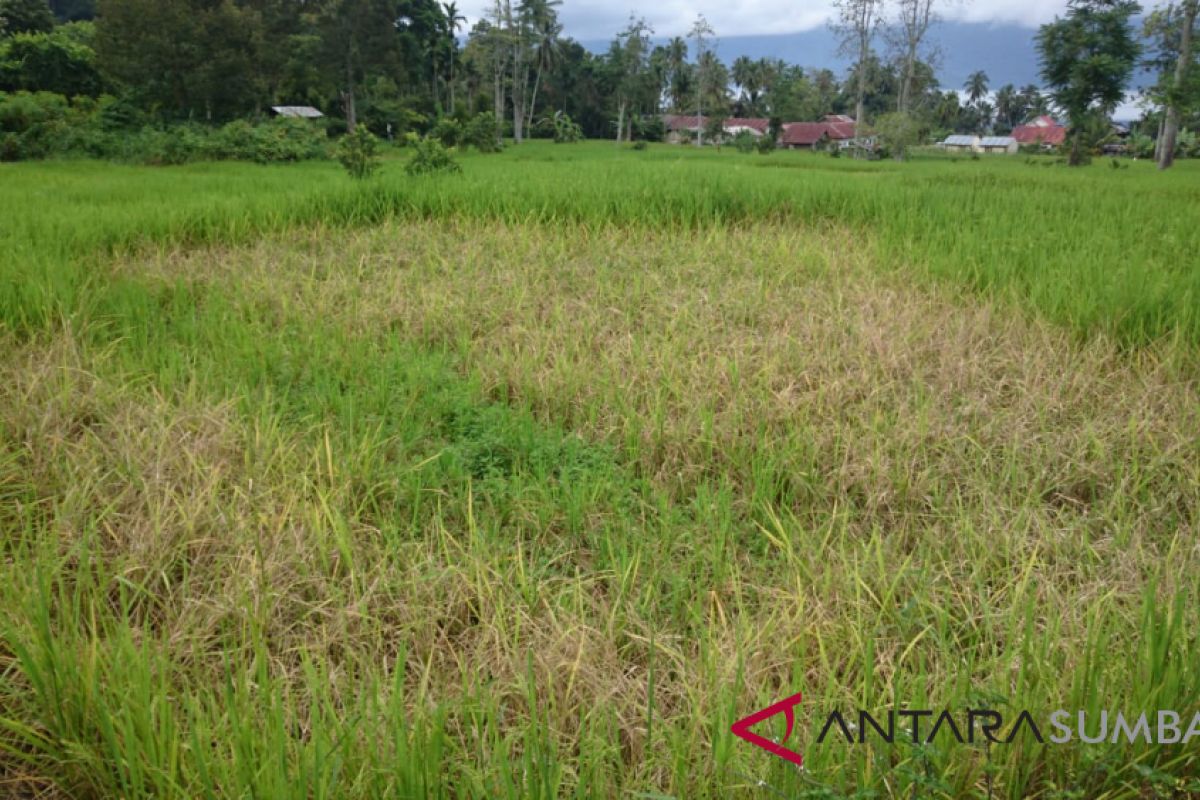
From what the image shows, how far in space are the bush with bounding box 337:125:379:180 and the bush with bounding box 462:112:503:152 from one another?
721 inches

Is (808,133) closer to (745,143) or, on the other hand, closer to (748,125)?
(748,125)

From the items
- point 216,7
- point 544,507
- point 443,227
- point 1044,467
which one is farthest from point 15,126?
point 1044,467

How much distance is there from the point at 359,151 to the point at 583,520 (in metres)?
8.19

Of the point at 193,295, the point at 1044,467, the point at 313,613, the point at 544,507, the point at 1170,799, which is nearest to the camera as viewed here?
the point at 1170,799

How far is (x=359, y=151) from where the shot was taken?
30.2ft

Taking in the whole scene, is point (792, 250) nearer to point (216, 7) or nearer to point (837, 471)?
point (837, 471)

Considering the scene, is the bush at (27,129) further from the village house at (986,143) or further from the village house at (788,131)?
the village house at (986,143)

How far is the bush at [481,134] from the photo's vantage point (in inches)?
1053

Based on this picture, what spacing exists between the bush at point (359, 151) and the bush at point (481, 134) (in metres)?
18.3

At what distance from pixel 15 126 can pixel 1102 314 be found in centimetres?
1963

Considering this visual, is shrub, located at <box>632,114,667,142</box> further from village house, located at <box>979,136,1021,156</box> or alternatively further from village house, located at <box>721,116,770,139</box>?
village house, located at <box>979,136,1021,156</box>

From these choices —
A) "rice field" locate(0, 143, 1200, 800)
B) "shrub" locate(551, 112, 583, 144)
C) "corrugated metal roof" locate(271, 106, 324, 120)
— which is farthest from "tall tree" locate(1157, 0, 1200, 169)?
"corrugated metal roof" locate(271, 106, 324, 120)

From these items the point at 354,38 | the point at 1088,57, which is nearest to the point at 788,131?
the point at 1088,57

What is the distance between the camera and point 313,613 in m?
2.02
